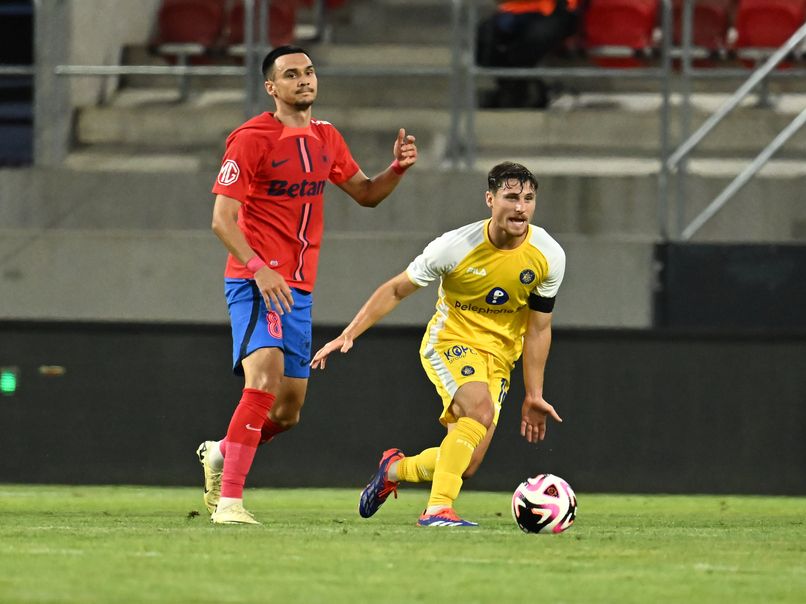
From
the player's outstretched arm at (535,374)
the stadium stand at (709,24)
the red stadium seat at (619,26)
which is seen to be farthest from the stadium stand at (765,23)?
the player's outstretched arm at (535,374)

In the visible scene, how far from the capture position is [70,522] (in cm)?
823

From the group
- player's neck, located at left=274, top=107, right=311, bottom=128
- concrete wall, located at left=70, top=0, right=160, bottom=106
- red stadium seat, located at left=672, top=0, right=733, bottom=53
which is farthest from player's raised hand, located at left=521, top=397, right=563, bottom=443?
red stadium seat, located at left=672, top=0, right=733, bottom=53

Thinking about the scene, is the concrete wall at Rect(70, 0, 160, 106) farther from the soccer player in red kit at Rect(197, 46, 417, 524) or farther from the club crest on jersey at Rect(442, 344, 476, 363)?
the club crest on jersey at Rect(442, 344, 476, 363)

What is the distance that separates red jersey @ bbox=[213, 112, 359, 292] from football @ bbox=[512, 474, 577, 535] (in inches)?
56.4

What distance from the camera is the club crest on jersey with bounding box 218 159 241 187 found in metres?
7.70

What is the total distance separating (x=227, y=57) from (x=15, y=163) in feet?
8.08

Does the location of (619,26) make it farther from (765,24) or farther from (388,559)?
(388,559)

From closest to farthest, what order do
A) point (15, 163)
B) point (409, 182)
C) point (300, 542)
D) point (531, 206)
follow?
point (300, 542) → point (531, 206) → point (409, 182) → point (15, 163)

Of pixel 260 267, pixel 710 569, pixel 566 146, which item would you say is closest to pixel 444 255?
pixel 260 267

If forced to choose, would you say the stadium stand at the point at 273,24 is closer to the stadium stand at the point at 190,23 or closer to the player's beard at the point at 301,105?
the stadium stand at the point at 190,23

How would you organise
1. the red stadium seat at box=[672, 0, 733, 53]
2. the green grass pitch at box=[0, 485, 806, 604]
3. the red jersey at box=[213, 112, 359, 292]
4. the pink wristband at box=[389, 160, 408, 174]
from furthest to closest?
the red stadium seat at box=[672, 0, 733, 53], the pink wristband at box=[389, 160, 408, 174], the red jersey at box=[213, 112, 359, 292], the green grass pitch at box=[0, 485, 806, 604]

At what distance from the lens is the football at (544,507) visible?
7.50 metres

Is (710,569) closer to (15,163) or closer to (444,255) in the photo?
(444,255)

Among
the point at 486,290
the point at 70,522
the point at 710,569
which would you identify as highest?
the point at 486,290
